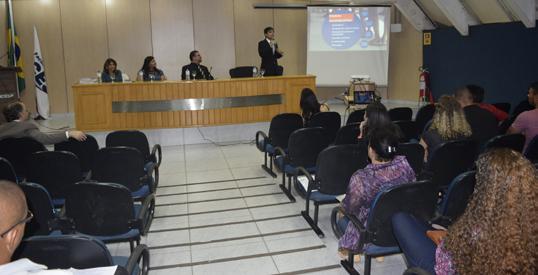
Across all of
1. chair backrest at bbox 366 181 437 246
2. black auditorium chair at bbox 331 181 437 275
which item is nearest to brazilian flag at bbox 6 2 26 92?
black auditorium chair at bbox 331 181 437 275

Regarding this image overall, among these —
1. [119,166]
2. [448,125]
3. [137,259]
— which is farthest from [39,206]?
[448,125]

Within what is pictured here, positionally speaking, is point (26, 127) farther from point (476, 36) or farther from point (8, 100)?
point (476, 36)

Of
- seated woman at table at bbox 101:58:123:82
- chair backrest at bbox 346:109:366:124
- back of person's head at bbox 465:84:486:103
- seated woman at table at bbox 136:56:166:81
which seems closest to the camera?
back of person's head at bbox 465:84:486:103

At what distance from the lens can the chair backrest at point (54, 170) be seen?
3504mm

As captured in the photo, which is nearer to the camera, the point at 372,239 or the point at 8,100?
the point at 372,239

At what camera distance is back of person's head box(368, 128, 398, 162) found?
277cm

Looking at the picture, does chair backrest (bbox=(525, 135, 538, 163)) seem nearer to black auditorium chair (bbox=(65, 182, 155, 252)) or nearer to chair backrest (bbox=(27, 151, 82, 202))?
black auditorium chair (bbox=(65, 182, 155, 252))

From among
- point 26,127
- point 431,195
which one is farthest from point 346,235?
point 26,127

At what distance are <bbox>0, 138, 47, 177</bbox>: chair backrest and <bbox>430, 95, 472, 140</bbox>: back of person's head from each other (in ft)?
11.5

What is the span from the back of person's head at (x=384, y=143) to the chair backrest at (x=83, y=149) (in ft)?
9.02

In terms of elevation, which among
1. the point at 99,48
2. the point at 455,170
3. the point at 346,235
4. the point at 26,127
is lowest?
the point at 346,235

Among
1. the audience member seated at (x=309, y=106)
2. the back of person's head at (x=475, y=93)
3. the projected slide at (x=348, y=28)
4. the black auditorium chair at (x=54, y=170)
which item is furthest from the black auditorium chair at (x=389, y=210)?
the projected slide at (x=348, y=28)

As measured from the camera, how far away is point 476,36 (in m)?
9.22

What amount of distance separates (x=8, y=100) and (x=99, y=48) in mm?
3519
